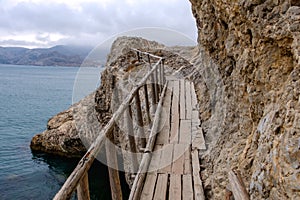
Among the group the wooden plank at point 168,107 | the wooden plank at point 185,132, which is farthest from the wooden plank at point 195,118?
the wooden plank at point 168,107

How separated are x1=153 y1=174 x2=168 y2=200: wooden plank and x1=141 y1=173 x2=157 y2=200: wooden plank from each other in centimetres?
5

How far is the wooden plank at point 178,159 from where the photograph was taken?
4.02 meters

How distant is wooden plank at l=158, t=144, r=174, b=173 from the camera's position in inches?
160

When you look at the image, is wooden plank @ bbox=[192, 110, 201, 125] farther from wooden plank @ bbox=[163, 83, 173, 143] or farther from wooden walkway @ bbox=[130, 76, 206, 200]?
wooden plank @ bbox=[163, 83, 173, 143]

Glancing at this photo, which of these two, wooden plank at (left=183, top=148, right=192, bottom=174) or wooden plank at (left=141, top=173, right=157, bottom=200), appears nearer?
wooden plank at (left=141, top=173, right=157, bottom=200)

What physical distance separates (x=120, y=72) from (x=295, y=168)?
1103cm

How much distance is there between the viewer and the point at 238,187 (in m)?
2.46

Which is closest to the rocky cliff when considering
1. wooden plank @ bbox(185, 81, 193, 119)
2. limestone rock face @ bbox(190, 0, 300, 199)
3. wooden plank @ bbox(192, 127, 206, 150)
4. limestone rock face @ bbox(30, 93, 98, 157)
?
limestone rock face @ bbox(190, 0, 300, 199)

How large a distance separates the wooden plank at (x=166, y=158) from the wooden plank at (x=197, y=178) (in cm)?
36

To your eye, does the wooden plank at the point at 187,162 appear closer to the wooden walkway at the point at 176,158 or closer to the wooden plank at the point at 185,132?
the wooden walkway at the point at 176,158

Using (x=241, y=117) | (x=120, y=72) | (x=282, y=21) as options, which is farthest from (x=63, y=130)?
(x=282, y=21)

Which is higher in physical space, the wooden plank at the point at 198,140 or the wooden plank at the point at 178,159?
the wooden plank at the point at 198,140

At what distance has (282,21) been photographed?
197 centimetres

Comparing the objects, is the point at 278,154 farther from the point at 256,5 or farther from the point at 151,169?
the point at 151,169
